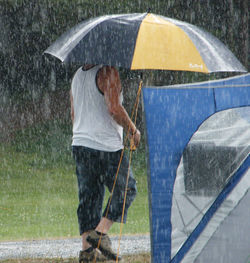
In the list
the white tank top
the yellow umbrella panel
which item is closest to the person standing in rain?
the white tank top

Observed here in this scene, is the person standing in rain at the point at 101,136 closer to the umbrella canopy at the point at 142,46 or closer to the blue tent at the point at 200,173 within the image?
the umbrella canopy at the point at 142,46

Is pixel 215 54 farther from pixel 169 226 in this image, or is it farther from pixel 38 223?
pixel 38 223

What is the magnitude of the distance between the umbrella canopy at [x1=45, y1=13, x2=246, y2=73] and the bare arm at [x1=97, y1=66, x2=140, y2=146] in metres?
0.13

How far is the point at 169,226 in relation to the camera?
4.76 meters

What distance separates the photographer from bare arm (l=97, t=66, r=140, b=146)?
535cm

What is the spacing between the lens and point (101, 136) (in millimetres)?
5449

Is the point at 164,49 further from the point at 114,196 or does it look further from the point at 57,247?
the point at 57,247

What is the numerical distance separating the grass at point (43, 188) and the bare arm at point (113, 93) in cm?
333

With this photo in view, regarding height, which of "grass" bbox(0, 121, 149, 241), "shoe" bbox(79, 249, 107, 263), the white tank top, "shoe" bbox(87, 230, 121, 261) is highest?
the white tank top

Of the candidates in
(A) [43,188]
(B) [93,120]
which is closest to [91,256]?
(B) [93,120]

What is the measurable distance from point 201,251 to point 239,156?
28.5 inches

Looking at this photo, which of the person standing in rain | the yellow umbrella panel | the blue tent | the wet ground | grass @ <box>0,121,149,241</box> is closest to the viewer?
the blue tent

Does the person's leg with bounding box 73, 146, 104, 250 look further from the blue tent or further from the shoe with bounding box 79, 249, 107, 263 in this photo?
the blue tent

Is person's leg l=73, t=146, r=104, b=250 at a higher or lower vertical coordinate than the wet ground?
higher
